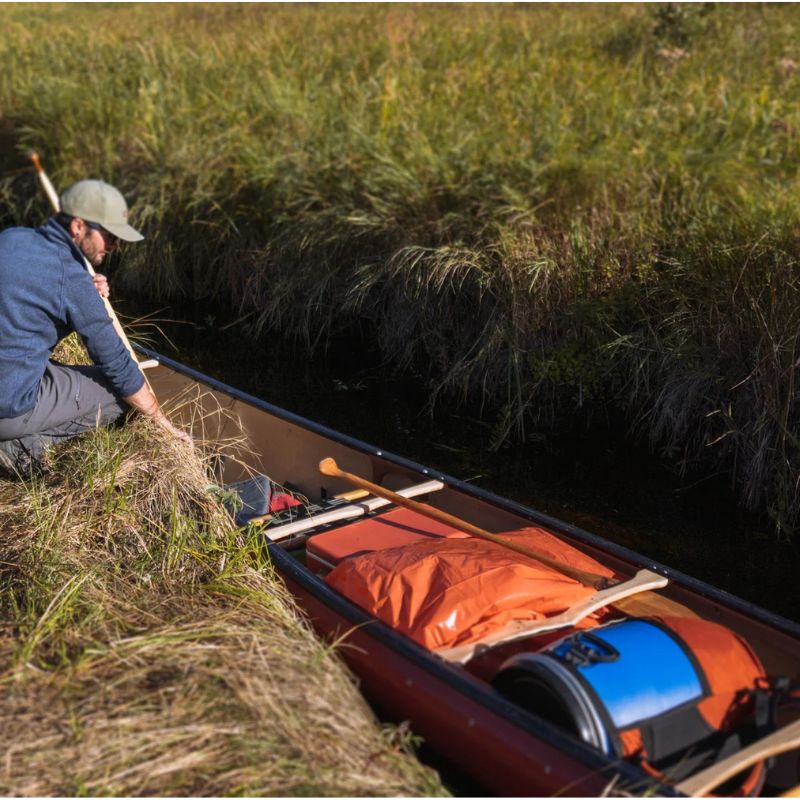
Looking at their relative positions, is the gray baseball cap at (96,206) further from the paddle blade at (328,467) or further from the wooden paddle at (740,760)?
the wooden paddle at (740,760)

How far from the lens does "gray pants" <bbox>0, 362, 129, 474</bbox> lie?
184 inches

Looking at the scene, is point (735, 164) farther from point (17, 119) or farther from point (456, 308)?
point (17, 119)

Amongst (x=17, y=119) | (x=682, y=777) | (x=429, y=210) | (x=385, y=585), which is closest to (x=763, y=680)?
(x=682, y=777)

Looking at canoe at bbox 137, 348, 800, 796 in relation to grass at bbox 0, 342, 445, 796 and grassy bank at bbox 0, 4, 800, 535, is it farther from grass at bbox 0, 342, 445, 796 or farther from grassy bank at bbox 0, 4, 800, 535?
grassy bank at bbox 0, 4, 800, 535

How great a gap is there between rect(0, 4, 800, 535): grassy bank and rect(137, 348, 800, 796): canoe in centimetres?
191

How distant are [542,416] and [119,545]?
3311mm

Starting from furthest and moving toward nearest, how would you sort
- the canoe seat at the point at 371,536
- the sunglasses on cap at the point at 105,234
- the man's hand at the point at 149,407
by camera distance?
the man's hand at the point at 149,407 → the sunglasses on cap at the point at 105,234 → the canoe seat at the point at 371,536

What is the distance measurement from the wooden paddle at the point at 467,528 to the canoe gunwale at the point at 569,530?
15 cm

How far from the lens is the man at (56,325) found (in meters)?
4.38

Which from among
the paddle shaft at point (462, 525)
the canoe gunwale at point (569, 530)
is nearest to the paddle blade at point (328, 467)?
the paddle shaft at point (462, 525)

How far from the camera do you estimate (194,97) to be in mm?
10023

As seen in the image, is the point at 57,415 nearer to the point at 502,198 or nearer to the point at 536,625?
the point at 536,625

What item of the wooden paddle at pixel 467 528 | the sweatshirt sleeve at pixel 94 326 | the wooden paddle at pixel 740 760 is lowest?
the wooden paddle at pixel 740 760

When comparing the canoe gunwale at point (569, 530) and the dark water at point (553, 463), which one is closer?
the canoe gunwale at point (569, 530)
